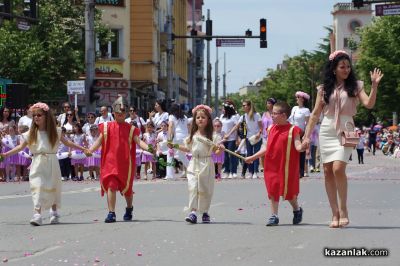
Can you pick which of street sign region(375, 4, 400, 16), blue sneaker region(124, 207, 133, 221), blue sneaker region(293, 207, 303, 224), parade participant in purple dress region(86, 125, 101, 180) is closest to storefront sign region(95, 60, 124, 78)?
street sign region(375, 4, 400, 16)

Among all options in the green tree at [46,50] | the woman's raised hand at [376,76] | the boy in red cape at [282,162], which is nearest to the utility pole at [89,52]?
the green tree at [46,50]

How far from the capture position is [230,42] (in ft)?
156

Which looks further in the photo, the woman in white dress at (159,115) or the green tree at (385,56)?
the green tree at (385,56)

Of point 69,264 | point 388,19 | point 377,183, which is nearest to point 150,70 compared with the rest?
point 388,19

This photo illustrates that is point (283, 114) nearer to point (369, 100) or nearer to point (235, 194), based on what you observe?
point (369, 100)

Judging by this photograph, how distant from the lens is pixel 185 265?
9.71 metres

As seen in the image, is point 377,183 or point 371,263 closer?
point 371,263

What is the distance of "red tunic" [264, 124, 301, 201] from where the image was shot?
13375 millimetres

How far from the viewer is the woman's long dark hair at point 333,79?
12.8m

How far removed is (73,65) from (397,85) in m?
33.3

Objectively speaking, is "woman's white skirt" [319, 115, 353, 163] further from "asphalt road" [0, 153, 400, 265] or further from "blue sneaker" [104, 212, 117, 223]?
"blue sneaker" [104, 212, 117, 223]

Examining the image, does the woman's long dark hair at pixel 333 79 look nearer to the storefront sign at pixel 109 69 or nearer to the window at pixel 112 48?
the storefront sign at pixel 109 69

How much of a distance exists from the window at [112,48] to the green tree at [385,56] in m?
24.2

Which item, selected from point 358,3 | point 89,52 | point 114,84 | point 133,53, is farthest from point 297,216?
point 133,53
